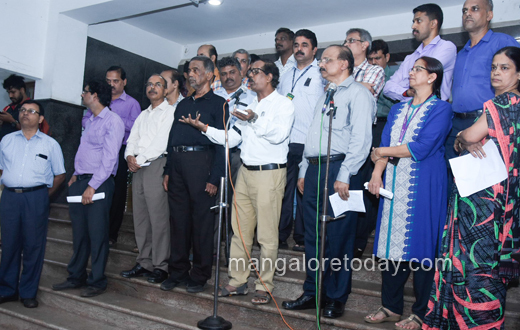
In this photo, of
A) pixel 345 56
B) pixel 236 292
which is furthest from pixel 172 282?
pixel 345 56

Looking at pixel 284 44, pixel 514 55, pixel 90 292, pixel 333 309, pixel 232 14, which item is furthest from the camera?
pixel 232 14

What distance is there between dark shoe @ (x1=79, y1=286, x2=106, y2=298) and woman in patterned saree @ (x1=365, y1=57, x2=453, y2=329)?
227 centimetres

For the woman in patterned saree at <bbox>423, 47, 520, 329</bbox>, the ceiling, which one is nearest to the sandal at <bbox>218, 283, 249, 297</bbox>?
the woman in patterned saree at <bbox>423, 47, 520, 329</bbox>

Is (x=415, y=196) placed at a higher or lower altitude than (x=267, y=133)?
lower

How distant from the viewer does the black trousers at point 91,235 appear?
12.4 feet

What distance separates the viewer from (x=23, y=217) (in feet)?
12.8

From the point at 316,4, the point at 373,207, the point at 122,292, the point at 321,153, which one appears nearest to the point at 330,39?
the point at 316,4

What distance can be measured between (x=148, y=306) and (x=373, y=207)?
1.94 metres

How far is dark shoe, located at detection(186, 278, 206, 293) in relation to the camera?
3.45 metres

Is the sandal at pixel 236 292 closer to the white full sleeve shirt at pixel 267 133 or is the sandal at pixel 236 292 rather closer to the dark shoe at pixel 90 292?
the white full sleeve shirt at pixel 267 133

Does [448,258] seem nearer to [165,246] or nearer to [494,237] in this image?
→ [494,237]

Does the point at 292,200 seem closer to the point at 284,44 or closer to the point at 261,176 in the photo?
the point at 261,176

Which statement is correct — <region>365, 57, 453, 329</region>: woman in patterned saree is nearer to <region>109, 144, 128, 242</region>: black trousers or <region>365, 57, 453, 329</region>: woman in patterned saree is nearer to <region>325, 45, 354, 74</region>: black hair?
<region>325, 45, 354, 74</region>: black hair

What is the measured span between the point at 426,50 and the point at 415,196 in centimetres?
126
